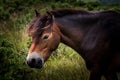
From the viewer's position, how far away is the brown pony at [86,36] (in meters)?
5.95

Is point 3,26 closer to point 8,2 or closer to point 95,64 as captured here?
point 8,2

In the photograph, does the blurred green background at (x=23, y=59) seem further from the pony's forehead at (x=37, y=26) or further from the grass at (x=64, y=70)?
the pony's forehead at (x=37, y=26)

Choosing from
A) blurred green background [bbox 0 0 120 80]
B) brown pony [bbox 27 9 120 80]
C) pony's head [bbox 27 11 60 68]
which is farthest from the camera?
blurred green background [bbox 0 0 120 80]

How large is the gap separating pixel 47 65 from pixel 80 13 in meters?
2.36

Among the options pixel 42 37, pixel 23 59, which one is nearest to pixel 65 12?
pixel 42 37

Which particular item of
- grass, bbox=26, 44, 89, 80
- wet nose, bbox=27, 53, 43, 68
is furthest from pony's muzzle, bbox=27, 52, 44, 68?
grass, bbox=26, 44, 89, 80

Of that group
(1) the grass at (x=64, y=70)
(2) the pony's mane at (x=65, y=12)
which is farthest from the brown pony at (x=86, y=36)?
(1) the grass at (x=64, y=70)

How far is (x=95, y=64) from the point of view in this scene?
6023 millimetres

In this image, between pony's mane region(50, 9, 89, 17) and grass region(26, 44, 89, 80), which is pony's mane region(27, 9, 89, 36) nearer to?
pony's mane region(50, 9, 89, 17)

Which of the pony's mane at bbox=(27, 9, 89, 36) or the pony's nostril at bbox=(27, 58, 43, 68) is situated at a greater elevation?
the pony's mane at bbox=(27, 9, 89, 36)

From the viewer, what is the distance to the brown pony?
5.95m

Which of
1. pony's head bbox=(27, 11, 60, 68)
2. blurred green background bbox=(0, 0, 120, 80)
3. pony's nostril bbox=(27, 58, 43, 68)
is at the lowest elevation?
blurred green background bbox=(0, 0, 120, 80)

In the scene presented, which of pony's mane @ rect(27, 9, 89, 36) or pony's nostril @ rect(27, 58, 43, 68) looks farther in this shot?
pony's mane @ rect(27, 9, 89, 36)

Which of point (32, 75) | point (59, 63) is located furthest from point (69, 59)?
point (32, 75)
